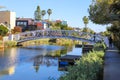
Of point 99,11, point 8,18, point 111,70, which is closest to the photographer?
point 111,70

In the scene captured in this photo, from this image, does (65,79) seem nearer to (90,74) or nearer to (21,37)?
(90,74)

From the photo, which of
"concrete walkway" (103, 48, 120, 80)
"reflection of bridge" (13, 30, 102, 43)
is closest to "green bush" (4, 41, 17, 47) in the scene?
"reflection of bridge" (13, 30, 102, 43)

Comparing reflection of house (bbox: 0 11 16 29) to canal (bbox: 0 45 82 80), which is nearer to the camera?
canal (bbox: 0 45 82 80)

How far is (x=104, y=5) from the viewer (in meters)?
32.6

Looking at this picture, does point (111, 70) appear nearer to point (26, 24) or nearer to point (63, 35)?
point (63, 35)

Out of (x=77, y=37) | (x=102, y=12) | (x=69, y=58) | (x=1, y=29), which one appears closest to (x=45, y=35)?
(x=77, y=37)

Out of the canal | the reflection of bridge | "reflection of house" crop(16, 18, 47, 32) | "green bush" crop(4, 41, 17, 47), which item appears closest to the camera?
the canal

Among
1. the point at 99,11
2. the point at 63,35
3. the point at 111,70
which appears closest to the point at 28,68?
the point at 99,11

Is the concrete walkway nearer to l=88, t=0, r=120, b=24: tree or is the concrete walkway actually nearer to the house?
→ l=88, t=0, r=120, b=24: tree

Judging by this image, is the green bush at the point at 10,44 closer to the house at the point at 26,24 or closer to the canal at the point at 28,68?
the canal at the point at 28,68

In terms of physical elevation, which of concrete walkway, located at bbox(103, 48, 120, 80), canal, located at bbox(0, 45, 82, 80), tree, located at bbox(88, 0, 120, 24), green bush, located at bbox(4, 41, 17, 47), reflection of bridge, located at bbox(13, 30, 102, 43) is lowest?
canal, located at bbox(0, 45, 82, 80)

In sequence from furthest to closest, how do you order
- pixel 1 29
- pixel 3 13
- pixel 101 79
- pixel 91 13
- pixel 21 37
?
pixel 3 13
pixel 1 29
pixel 21 37
pixel 91 13
pixel 101 79

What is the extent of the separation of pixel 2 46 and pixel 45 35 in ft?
23.8

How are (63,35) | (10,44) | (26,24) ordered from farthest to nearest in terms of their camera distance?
(26,24) → (10,44) → (63,35)
